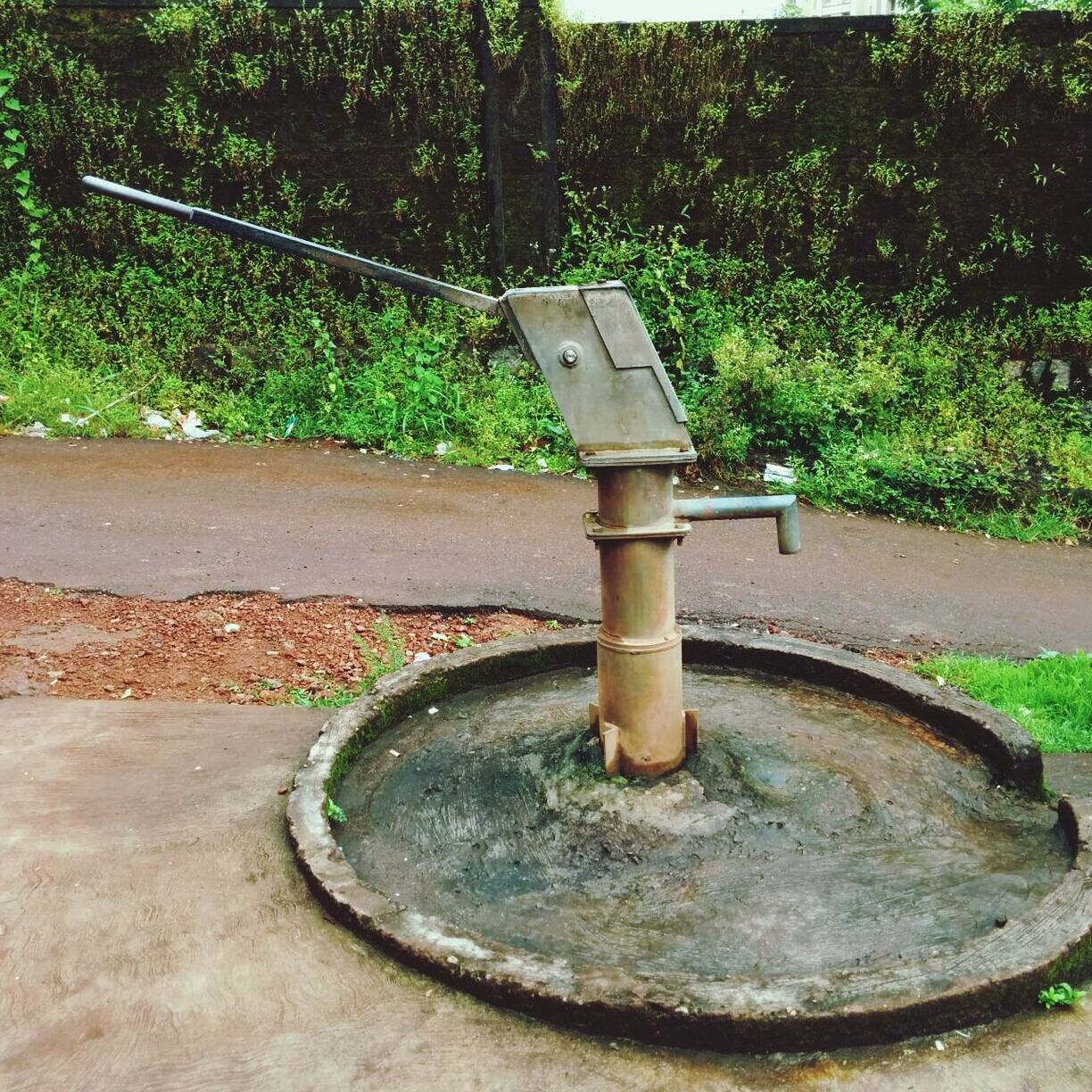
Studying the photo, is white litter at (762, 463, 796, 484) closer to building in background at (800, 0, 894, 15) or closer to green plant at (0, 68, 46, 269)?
green plant at (0, 68, 46, 269)

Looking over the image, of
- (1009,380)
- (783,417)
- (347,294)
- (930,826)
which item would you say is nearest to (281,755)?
(930,826)

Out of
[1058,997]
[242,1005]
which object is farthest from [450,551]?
[1058,997]

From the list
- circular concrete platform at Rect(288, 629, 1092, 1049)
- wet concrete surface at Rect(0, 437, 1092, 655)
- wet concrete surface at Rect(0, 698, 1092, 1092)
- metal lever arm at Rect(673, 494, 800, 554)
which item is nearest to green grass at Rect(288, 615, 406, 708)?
wet concrete surface at Rect(0, 437, 1092, 655)

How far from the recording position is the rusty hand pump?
6.69 ft

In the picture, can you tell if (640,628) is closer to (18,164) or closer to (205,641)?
(205,641)

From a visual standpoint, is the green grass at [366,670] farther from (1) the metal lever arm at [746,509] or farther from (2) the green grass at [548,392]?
(2) the green grass at [548,392]

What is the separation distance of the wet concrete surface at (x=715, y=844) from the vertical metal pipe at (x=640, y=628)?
91mm

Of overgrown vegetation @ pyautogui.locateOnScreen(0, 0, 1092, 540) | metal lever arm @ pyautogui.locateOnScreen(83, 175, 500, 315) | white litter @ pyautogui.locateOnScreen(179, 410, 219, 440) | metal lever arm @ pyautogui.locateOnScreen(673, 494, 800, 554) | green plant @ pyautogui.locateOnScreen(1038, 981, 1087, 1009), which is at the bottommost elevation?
green plant @ pyautogui.locateOnScreen(1038, 981, 1087, 1009)

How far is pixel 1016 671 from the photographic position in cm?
363

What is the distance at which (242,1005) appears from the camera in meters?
1.75

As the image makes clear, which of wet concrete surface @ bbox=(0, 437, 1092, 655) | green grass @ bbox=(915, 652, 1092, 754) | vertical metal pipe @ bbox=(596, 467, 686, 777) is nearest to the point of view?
vertical metal pipe @ bbox=(596, 467, 686, 777)

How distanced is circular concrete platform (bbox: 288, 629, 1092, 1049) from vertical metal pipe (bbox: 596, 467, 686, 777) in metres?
0.09

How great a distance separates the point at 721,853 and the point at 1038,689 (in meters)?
1.90

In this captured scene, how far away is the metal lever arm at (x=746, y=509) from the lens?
7.32ft
